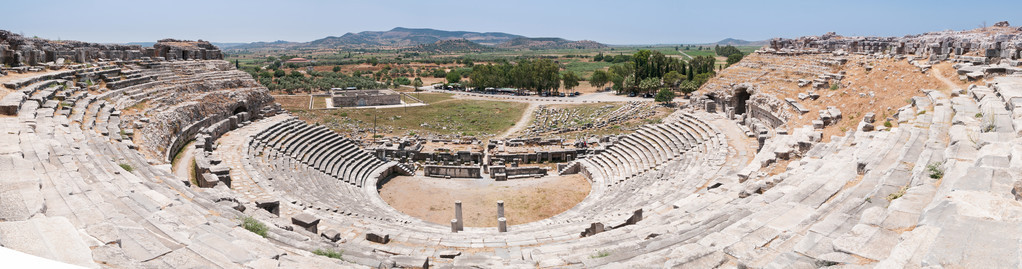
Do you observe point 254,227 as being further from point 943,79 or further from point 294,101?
point 294,101

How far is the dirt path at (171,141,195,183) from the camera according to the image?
17852 mm

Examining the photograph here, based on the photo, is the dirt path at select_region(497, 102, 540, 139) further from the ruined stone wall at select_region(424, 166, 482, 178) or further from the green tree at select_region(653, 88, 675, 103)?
the green tree at select_region(653, 88, 675, 103)

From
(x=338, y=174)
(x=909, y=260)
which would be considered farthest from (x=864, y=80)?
(x=338, y=174)

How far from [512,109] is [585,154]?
24.7 metres

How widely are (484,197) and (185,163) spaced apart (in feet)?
40.1

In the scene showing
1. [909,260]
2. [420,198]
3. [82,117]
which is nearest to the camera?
[909,260]

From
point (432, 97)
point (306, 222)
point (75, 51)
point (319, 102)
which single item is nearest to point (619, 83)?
point (432, 97)

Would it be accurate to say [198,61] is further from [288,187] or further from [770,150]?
[770,150]

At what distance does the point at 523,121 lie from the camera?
47406 mm

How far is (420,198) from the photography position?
2369 cm

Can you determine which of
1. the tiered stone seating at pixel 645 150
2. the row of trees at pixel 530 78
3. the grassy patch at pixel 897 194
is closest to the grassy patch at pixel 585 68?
the row of trees at pixel 530 78

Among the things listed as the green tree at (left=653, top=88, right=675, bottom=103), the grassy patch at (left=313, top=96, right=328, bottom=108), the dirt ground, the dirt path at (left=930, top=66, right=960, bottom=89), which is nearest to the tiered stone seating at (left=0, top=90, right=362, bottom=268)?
the dirt ground

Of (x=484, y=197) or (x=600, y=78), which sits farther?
(x=600, y=78)

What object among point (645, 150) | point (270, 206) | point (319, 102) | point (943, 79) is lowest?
point (270, 206)
